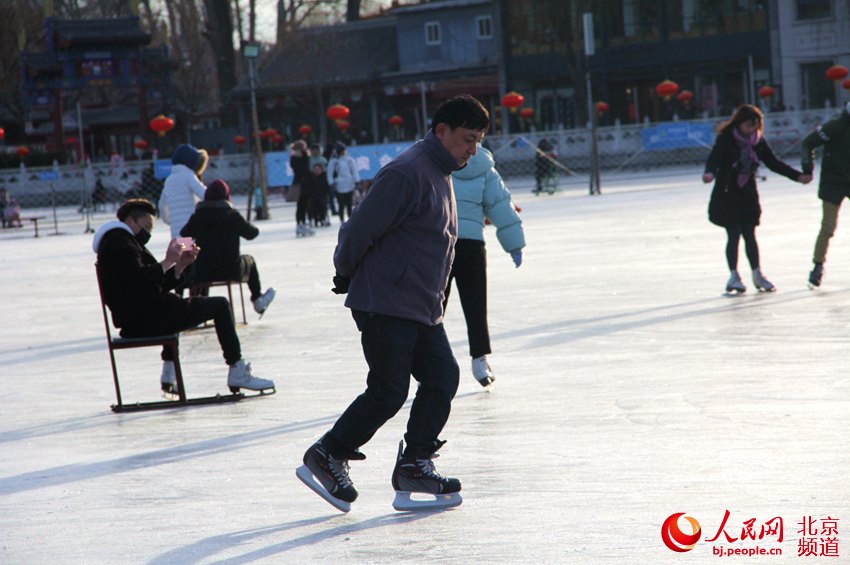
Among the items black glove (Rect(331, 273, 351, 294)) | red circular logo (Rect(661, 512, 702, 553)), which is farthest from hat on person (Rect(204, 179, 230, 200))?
red circular logo (Rect(661, 512, 702, 553))

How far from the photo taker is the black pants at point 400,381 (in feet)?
15.8

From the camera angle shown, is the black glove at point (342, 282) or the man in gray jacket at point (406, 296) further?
the black glove at point (342, 282)

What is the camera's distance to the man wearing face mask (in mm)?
7168

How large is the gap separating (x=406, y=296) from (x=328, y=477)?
740mm

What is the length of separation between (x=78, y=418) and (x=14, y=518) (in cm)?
221

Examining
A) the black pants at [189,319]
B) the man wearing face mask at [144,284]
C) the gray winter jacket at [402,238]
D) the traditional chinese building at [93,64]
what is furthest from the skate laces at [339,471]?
the traditional chinese building at [93,64]

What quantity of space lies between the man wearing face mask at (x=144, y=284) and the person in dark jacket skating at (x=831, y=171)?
5.51m

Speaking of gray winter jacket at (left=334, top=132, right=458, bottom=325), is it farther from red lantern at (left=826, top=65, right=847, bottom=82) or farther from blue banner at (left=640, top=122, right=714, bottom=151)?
red lantern at (left=826, top=65, right=847, bottom=82)

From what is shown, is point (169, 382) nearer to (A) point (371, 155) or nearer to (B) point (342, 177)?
(B) point (342, 177)

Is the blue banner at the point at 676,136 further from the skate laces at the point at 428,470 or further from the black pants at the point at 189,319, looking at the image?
the skate laces at the point at 428,470

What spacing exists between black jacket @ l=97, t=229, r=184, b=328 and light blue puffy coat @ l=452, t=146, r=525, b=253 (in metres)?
1.68

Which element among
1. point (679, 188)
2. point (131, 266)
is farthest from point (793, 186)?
point (131, 266)

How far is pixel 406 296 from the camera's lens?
4.79 metres

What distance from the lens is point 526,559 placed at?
13.5 feet
